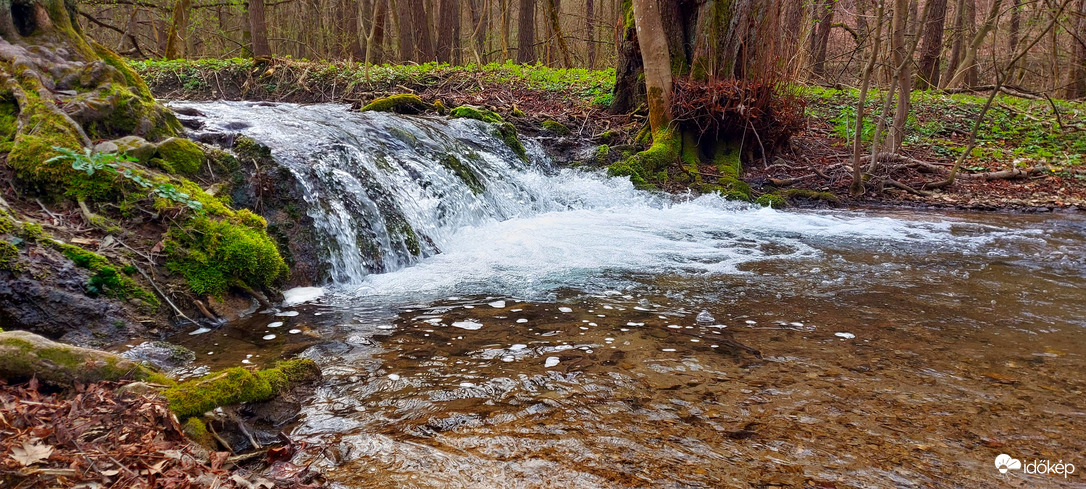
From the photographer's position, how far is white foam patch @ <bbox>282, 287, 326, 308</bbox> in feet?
16.2

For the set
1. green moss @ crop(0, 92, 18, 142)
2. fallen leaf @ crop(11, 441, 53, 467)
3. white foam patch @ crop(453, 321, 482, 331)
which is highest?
green moss @ crop(0, 92, 18, 142)

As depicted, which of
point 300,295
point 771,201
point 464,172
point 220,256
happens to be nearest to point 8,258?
point 220,256

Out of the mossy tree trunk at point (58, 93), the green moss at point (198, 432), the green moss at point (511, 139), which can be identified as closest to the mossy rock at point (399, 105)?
the green moss at point (511, 139)

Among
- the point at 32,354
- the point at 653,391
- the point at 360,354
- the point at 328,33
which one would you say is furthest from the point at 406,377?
the point at 328,33

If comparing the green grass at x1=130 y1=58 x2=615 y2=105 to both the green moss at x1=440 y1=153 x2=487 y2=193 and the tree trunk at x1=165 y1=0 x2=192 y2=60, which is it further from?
the green moss at x1=440 y1=153 x2=487 y2=193

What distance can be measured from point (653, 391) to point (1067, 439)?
1.83 m

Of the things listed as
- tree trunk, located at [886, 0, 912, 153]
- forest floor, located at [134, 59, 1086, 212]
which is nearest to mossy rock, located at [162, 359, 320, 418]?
forest floor, located at [134, 59, 1086, 212]

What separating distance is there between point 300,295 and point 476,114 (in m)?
6.55

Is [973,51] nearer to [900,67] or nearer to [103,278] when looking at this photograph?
[900,67]

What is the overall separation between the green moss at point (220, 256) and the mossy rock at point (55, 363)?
176cm

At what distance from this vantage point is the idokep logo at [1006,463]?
2.58 metres

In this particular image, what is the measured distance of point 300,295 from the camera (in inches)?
201

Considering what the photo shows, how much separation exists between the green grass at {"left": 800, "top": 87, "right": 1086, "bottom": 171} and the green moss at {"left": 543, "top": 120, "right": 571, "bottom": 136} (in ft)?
13.8

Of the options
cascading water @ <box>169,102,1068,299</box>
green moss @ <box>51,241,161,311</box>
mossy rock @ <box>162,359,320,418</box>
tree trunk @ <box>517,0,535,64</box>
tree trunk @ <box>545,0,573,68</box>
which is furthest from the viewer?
tree trunk @ <box>517,0,535,64</box>
